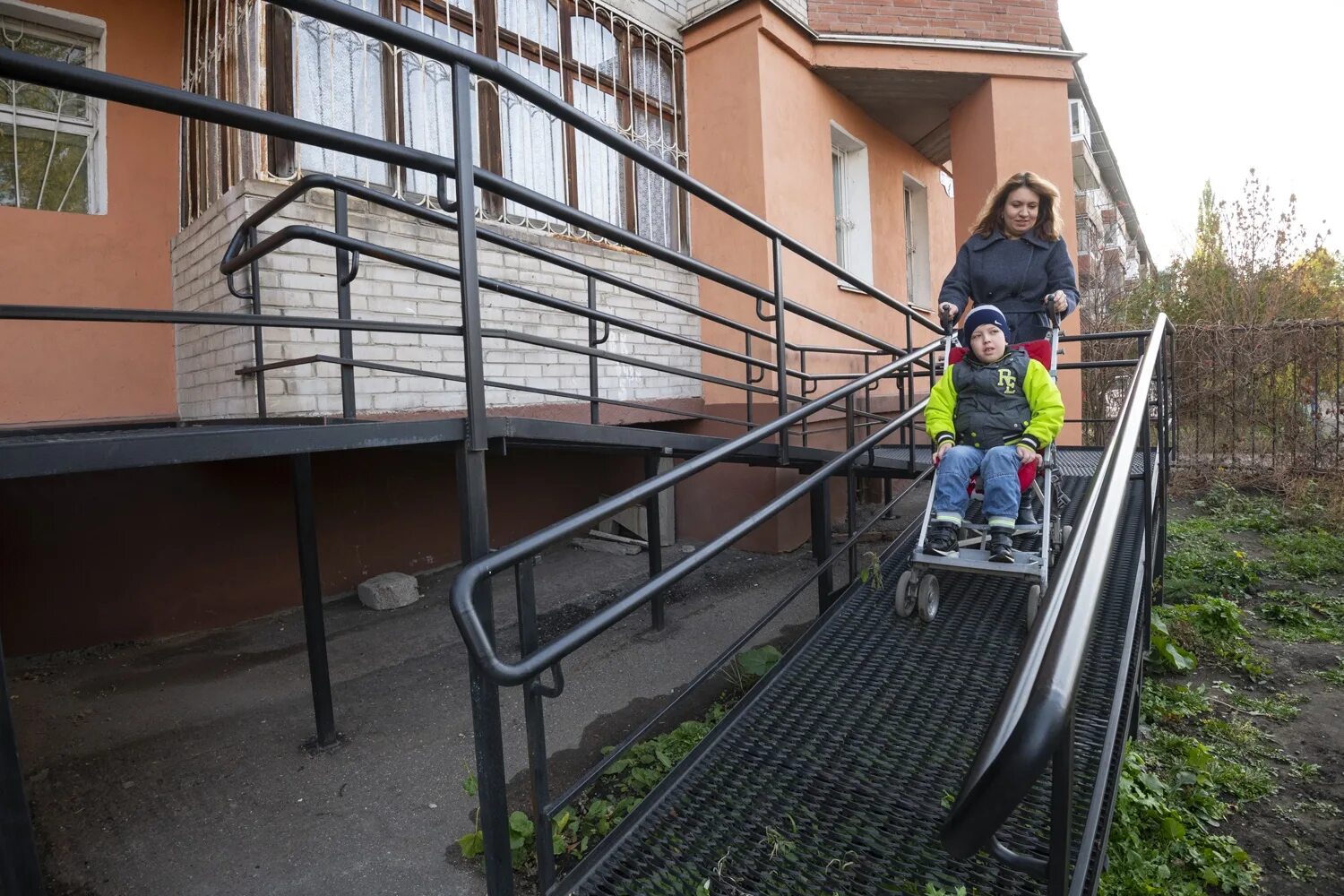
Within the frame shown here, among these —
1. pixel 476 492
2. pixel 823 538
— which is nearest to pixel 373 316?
pixel 476 492

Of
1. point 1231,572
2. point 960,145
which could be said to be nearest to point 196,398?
point 1231,572

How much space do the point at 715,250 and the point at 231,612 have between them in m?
4.31

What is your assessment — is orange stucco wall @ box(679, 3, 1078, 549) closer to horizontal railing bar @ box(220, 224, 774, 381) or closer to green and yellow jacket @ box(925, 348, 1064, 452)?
green and yellow jacket @ box(925, 348, 1064, 452)

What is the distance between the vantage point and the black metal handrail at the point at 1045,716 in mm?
801

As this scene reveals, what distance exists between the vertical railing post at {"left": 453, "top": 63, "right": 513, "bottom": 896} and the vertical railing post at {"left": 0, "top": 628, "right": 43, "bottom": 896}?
2.70 feet

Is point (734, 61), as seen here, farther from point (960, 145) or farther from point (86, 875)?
point (86, 875)

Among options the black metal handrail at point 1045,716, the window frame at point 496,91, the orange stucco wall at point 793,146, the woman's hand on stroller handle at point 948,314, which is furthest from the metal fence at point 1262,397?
the black metal handrail at point 1045,716

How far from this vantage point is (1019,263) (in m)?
3.58

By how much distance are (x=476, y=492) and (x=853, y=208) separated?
22.5ft

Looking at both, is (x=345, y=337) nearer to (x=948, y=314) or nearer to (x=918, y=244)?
(x=948, y=314)

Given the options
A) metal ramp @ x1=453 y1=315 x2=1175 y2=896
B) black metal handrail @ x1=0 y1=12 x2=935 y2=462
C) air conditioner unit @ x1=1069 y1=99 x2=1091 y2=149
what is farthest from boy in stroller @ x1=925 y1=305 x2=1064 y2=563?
air conditioner unit @ x1=1069 y1=99 x2=1091 y2=149

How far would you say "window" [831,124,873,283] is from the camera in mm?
7699

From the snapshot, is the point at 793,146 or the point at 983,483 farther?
the point at 793,146

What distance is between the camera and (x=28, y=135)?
14.0 feet
